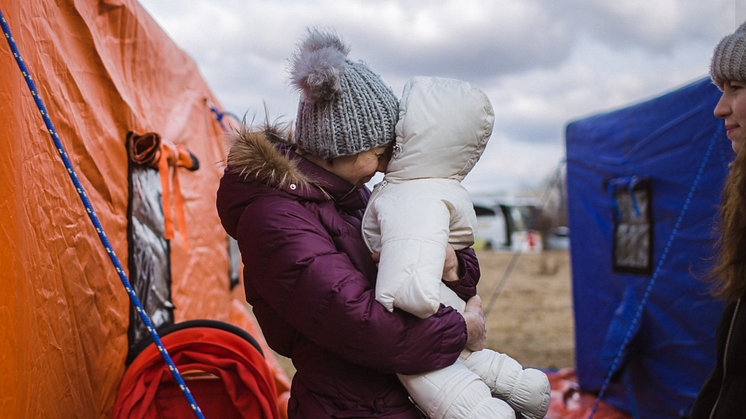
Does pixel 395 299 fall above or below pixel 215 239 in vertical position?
above

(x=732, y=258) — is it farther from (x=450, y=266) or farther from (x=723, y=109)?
(x=450, y=266)

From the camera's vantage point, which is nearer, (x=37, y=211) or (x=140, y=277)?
(x=37, y=211)

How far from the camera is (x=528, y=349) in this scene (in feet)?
16.4

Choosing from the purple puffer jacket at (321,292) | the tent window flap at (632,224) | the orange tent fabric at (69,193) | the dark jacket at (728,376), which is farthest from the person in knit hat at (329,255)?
the tent window flap at (632,224)

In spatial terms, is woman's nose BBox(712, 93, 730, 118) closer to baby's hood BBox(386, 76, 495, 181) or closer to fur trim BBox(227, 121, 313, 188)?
baby's hood BBox(386, 76, 495, 181)

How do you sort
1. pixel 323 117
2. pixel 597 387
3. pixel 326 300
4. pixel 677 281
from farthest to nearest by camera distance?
pixel 597 387 < pixel 677 281 < pixel 323 117 < pixel 326 300

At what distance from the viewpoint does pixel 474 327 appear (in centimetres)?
122

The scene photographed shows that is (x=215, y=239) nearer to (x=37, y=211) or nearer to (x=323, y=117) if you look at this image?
(x=37, y=211)

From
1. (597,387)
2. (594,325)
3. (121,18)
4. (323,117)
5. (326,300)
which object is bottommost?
(597,387)

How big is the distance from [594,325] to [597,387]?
0.45 metres

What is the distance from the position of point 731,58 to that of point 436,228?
1.11m

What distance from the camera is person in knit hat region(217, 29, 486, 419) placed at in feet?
3.46

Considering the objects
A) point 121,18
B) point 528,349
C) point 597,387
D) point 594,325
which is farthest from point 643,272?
point 121,18

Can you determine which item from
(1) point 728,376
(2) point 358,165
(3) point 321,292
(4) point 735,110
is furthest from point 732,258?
(3) point 321,292
